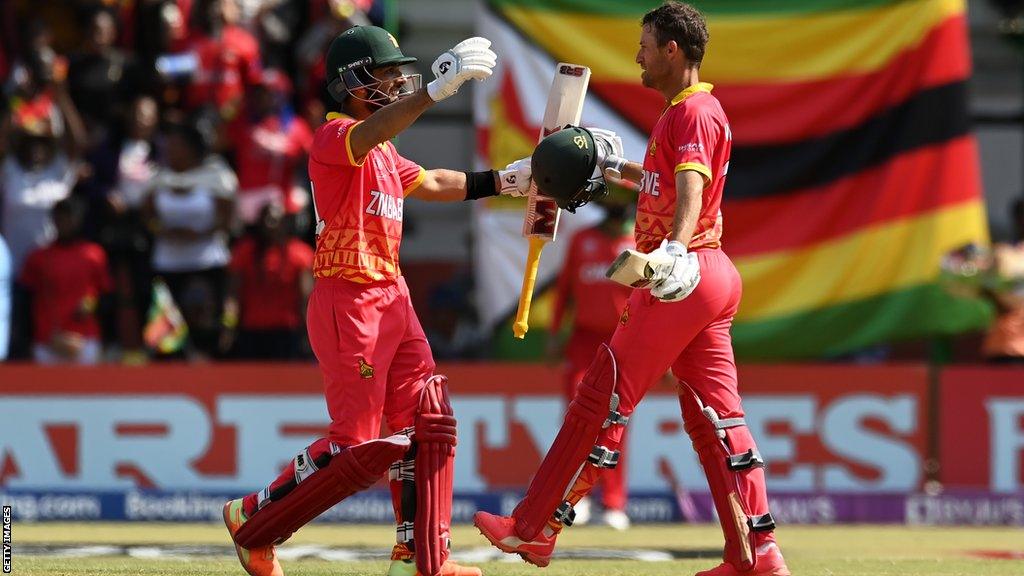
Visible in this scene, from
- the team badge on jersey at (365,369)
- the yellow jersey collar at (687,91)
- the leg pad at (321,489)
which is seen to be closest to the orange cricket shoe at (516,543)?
the leg pad at (321,489)

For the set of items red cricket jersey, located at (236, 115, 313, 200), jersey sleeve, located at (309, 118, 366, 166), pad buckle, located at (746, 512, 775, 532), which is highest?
red cricket jersey, located at (236, 115, 313, 200)

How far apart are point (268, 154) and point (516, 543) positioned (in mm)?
6791

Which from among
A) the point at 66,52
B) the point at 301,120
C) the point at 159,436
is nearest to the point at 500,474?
the point at 159,436

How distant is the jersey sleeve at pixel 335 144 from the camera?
6.94m

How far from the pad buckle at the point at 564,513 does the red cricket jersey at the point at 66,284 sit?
20.9ft

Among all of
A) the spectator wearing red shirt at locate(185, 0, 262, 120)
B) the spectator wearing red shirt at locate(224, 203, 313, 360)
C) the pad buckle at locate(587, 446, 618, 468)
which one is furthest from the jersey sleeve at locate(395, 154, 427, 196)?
the spectator wearing red shirt at locate(185, 0, 262, 120)

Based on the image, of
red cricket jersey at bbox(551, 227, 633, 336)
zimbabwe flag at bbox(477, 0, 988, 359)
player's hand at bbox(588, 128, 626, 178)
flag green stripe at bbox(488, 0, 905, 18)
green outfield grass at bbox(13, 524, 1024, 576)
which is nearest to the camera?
player's hand at bbox(588, 128, 626, 178)

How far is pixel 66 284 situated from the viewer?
12.5 metres

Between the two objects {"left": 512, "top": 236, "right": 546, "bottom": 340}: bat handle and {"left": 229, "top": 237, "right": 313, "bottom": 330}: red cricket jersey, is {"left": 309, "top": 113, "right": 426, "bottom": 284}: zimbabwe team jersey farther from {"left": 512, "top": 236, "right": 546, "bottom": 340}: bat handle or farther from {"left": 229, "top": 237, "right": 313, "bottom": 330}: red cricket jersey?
{"left": 229, "top": 237, "right": 313, "bottom": 330}: red cricket jersey

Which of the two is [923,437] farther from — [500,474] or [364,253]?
[364,253]

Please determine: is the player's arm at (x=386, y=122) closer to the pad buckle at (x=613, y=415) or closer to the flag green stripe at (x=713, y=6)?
the pad buckle at (x=613, y=415)

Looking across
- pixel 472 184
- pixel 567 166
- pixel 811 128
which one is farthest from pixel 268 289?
pixel 567 166

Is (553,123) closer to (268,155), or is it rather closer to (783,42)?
(268,155)

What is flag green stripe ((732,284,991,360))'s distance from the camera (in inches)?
523
